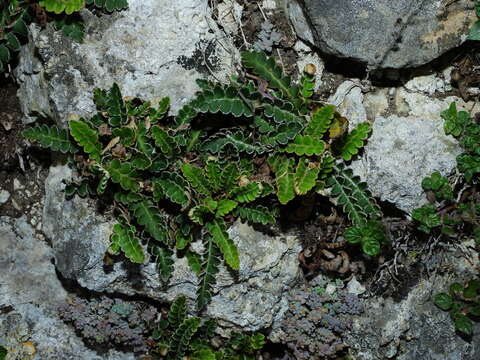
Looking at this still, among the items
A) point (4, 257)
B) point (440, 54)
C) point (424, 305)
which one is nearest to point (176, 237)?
point (4, 257)

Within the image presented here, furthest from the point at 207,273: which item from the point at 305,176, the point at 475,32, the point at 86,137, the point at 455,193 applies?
the point at 475,32

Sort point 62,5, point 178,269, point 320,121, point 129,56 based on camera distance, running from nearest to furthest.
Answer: point 62,5 → point 320,121 → point 129,56 → point 178,269

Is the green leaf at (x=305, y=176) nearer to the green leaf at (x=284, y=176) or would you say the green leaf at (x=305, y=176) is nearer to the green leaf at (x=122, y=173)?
the green leaf at (x=284, y=176)

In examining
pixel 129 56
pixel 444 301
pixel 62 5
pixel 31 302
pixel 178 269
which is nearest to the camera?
pixel 62 5

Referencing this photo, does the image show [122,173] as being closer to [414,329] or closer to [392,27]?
[392,27]

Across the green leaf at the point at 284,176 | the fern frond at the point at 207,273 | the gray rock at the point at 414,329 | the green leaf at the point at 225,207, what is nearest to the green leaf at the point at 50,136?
the green leaf at the point at 225,207

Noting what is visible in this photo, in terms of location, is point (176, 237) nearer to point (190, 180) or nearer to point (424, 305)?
point (190, 180)

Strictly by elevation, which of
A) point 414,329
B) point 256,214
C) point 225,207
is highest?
point 225,207
